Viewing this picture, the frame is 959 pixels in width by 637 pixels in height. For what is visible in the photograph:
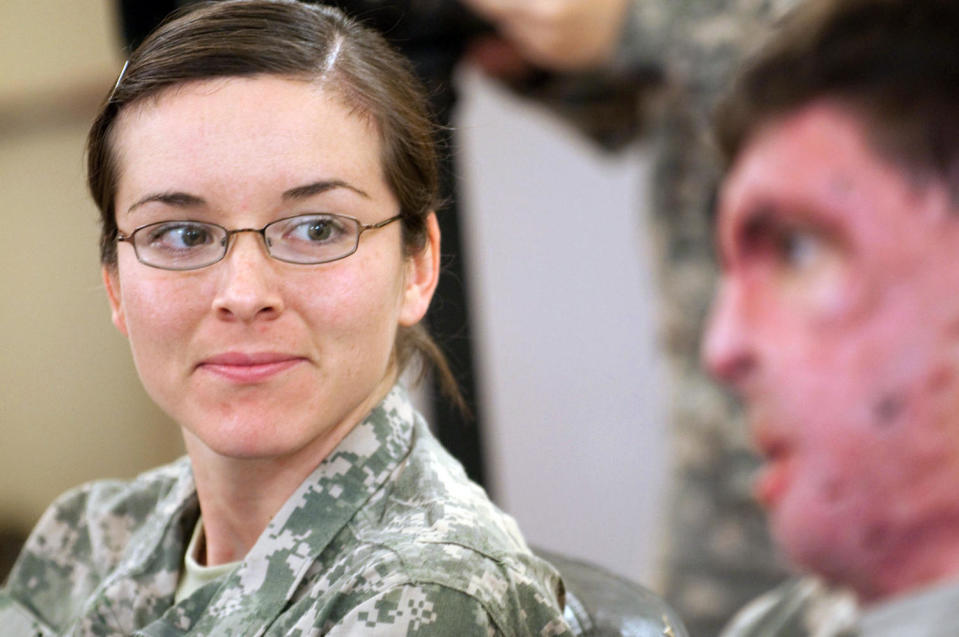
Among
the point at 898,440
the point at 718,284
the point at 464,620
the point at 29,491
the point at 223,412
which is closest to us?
the point at 898,440

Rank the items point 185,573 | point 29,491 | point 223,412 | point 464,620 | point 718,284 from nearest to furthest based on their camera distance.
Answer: point 464,620 < point 223,412 < point 185,573 < point 718,284 < point 29,491

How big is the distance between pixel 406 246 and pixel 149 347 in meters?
0.22

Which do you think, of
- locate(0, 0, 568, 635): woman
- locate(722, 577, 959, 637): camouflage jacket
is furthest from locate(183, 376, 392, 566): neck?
locate(722, 577, 959, 637): camouflage jacket

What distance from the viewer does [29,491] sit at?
3.05m

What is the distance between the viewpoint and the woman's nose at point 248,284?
900 millimetres

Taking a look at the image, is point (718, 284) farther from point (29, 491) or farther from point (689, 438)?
point (29, 491)

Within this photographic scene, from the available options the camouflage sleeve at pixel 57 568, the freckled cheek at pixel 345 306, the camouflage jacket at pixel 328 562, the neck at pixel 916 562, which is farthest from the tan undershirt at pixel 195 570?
the neck at pixel 916 562

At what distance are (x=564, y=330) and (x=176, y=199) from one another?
2.86ft

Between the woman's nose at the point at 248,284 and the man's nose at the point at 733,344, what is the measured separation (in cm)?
34

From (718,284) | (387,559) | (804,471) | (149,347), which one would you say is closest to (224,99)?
(149,347)

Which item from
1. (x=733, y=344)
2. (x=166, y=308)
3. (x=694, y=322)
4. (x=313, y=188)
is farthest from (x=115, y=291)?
(x=694, y=322)

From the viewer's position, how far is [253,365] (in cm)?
93

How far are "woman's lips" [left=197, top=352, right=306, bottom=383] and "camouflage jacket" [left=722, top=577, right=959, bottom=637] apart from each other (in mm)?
404

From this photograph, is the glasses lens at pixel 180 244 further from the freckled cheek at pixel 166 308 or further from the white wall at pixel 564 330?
the white wall at pixel 564 330
